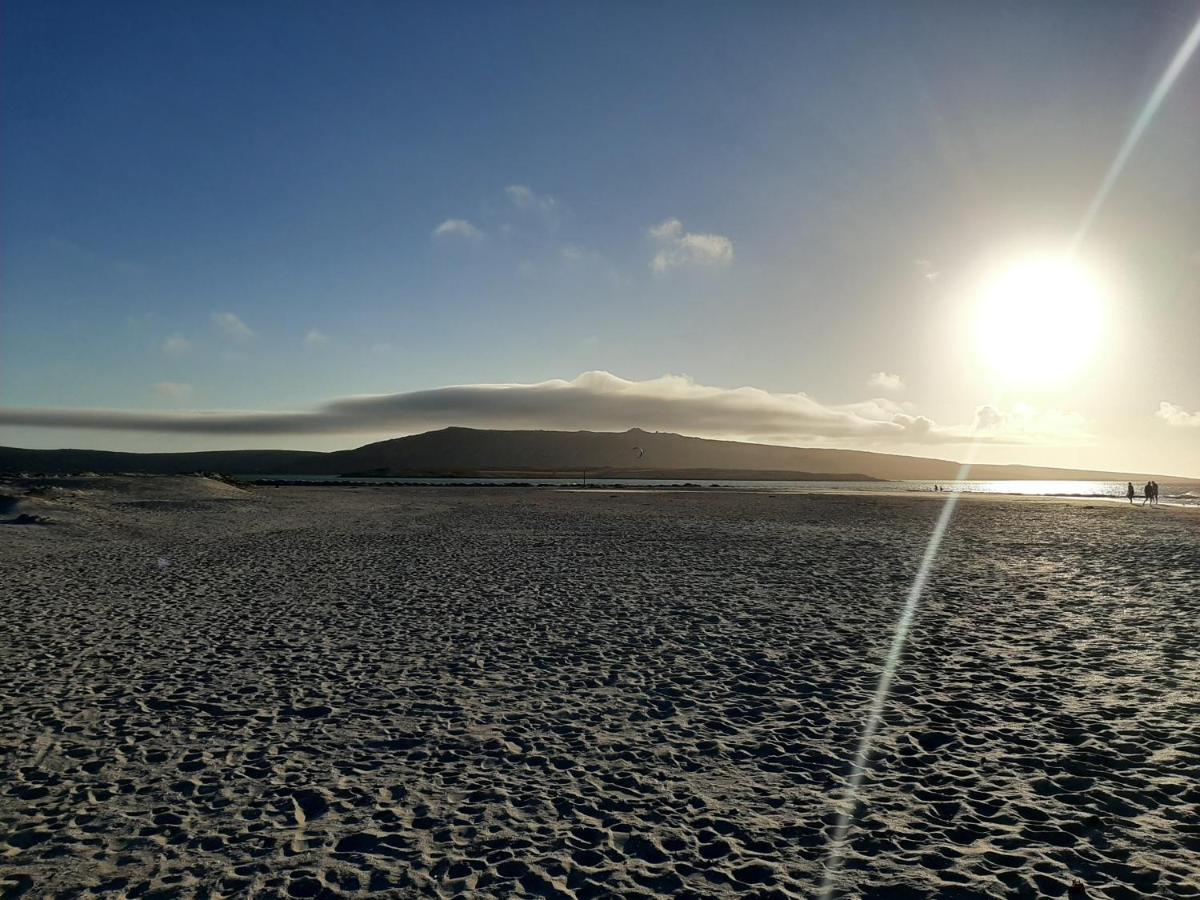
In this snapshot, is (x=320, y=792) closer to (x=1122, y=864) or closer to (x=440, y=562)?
(x=1122, y=864)

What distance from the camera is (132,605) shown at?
49.2 ft

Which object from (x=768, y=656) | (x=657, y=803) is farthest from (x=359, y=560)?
(x=657, y=803)

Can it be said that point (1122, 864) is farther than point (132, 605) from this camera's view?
No

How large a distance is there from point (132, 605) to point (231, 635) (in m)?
4.30

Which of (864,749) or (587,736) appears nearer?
(864,749)

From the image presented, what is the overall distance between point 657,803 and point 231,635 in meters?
9.39

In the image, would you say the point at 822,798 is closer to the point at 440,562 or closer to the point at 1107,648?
the point at 1107,648

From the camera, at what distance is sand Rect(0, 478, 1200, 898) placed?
5.31 m

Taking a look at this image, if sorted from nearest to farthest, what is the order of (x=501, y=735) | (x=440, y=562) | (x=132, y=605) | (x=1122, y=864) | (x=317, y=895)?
(x=317, y=895) → (x=1122, y=864) → (x=501, y=735) → (x=132, y=605) → (x=440, y=562)

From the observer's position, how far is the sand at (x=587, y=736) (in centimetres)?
531

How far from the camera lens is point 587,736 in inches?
311

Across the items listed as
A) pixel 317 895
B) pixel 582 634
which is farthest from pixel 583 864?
pixel 582 634

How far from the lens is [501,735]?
792 centimetres

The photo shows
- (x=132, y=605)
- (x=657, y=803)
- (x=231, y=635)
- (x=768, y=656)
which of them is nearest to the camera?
(x=657, y=803)
